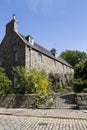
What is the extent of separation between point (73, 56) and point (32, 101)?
2042 inches

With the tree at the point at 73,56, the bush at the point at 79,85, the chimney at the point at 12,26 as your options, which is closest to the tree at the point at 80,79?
the bush at the point at 79,85

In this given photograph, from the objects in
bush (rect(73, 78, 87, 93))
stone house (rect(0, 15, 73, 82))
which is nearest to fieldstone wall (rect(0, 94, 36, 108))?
bush (rect(73, 78, 87, 93))

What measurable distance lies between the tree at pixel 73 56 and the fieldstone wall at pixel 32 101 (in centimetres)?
5016

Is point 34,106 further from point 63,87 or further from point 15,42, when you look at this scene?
point 63,87

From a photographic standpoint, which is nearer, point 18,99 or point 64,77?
point 18,99

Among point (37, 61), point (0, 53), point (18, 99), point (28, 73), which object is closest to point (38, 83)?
point (28, 73)

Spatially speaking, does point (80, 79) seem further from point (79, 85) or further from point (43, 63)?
point (43, 63)

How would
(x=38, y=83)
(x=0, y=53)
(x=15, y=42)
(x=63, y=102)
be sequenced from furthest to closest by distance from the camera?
(x=0, y=53) → (x=15, y=42) → (x=38, y=83) → (x=63, y=102)

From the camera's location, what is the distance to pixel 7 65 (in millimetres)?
28031

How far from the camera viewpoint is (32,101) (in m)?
16.8

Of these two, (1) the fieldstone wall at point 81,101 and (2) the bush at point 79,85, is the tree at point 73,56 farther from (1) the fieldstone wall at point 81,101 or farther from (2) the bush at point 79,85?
(1) the fieldstone wall at point 81,101

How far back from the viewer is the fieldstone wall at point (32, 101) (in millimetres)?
15721

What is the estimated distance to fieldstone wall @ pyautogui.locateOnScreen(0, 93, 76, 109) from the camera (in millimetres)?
15721

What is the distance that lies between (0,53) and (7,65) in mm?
2649
